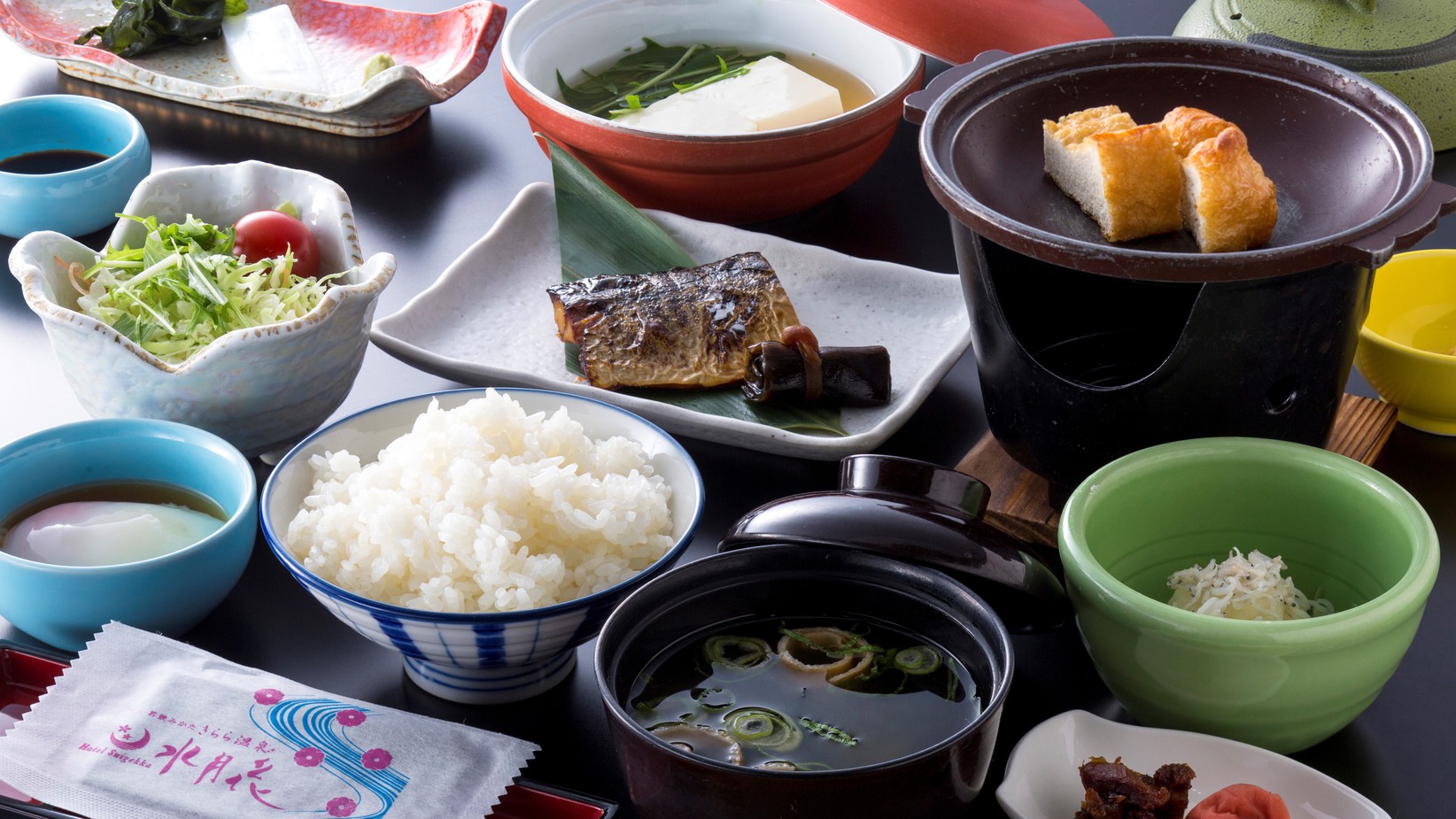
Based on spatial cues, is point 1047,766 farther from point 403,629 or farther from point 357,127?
point 357,127

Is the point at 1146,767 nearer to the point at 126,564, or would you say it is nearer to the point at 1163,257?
the point at 1163,257

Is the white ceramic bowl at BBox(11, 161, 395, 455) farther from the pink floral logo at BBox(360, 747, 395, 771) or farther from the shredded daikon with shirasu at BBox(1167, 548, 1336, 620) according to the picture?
the shredded daikon with shirasu at BBox(1167, 548, 1336, 620)

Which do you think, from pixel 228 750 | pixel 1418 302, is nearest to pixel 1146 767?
pixel 228 750

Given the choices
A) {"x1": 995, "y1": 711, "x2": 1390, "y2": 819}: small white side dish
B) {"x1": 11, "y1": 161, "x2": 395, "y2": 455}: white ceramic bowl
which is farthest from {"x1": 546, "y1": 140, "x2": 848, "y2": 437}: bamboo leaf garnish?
{"x1": 995, "y1": 711, "x2": 1390, "y2": 819}: small white side dish

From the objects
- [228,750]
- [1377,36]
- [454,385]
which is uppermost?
[1377,36]

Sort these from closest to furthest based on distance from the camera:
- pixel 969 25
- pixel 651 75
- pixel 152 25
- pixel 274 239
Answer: pixel 274 239
pixel 969 25
pixel 651 75
pixel 152 25

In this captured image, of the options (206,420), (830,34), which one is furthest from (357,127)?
(206,420)

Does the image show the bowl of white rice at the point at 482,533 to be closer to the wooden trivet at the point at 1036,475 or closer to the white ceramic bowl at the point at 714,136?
the wooden trivet at the point at 1036,475
